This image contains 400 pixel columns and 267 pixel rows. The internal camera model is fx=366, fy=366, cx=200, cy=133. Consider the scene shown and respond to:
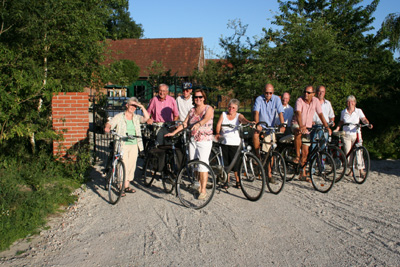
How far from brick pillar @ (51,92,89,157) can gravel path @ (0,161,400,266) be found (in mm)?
1759

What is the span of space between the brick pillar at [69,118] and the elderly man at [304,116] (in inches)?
180

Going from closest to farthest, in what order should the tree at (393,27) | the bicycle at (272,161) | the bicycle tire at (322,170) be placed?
the bicycle at (272,161) < the bicycle tire at (322,170) < the tree at (393,27)

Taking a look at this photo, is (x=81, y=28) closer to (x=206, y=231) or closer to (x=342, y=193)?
(x=206, y=231)

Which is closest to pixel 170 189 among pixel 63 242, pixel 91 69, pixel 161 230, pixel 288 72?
pixel 161 230

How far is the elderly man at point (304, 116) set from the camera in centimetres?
749

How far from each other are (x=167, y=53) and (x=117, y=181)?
36522 millimetres

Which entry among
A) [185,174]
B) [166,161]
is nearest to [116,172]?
[166,161]

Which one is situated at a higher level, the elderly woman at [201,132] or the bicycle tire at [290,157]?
the elderly woman at [201,132]

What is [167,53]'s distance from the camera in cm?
4138

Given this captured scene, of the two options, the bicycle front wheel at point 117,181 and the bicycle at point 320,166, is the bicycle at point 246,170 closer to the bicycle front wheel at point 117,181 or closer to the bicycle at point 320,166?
the bicycle at point 320,166

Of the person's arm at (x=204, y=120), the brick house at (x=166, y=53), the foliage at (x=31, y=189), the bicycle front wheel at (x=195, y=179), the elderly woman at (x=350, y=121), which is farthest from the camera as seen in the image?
the brick house at (x=166, y=53)

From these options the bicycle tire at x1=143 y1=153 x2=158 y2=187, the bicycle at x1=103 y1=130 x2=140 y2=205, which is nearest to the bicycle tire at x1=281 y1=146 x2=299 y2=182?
the bicycle tire at x1=143 y1=153 x2=158 y2=187

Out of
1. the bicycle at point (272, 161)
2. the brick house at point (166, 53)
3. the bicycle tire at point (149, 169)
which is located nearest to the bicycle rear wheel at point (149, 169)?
the bicycle tire at point (149, 169)

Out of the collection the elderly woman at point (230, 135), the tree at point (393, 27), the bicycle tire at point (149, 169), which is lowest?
the bicycle tire at point (149, 169)
